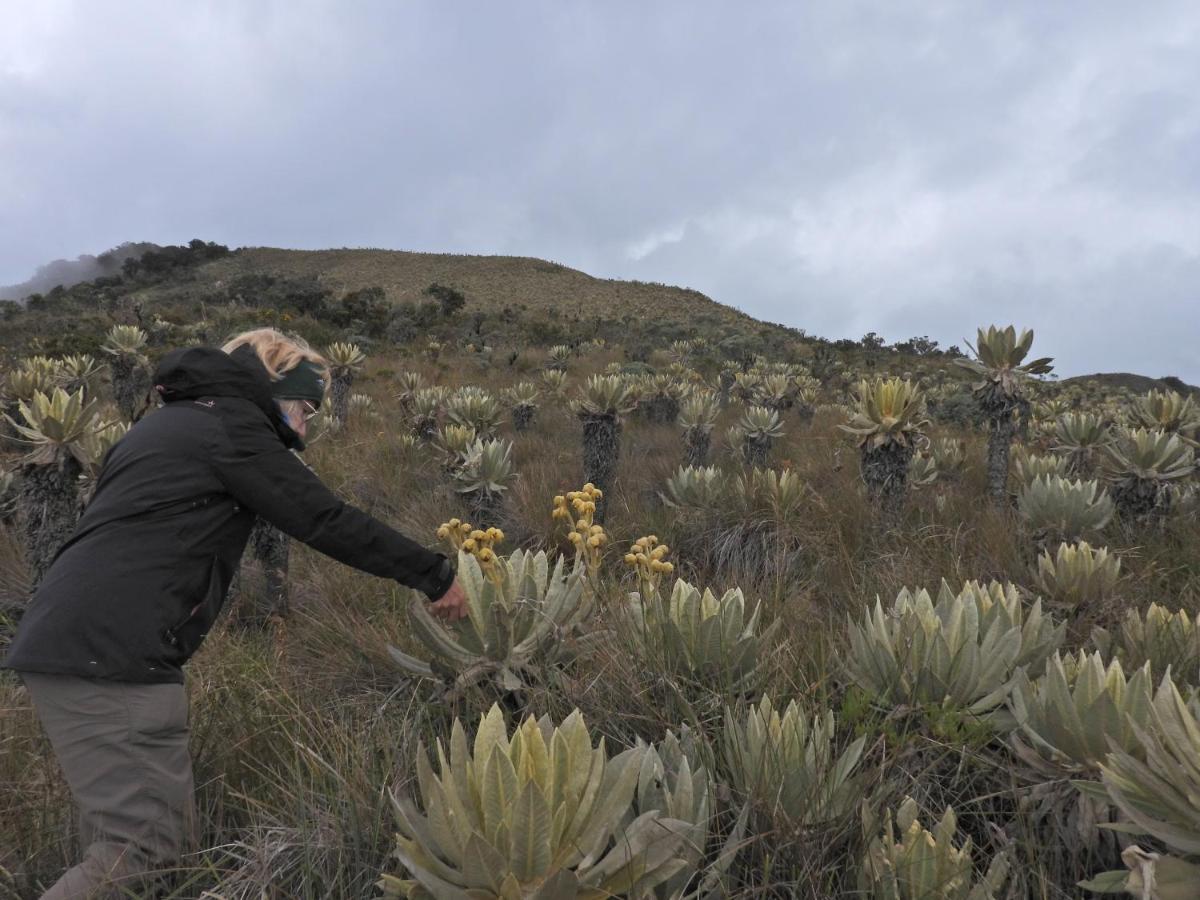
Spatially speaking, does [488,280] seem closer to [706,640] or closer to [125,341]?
[125,341]

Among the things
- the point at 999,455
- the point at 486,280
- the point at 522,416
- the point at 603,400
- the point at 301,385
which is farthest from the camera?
the point at 486,280

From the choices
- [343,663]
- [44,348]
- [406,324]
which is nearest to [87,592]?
[343,663]

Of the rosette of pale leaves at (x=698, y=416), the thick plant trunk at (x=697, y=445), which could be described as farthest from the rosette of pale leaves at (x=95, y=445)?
the thick plant trunk at (x=697, y=445)

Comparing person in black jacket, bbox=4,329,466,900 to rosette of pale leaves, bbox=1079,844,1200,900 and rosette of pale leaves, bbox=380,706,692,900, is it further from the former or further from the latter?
rosette of pale leaves, bbox=1079,844,1200,900

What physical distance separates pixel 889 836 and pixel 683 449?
25.3 ft

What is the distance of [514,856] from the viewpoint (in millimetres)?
1316

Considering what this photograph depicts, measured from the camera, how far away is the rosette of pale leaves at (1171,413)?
5562 mm

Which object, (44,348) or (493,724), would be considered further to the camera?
(44,348)

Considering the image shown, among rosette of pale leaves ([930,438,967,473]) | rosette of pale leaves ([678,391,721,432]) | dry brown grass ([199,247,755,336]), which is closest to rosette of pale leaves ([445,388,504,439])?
rosette of pale leaves ([678,391,721,432])

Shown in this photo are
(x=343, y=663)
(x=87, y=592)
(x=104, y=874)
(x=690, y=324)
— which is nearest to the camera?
(x=104, y=874)

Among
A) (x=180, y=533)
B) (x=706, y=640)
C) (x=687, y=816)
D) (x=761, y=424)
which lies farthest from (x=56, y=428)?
(x=761, y=424)

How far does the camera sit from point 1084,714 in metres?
1.66

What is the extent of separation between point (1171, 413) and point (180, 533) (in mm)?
6810

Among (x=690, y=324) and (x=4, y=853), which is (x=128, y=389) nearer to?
(x=4, y=853)
